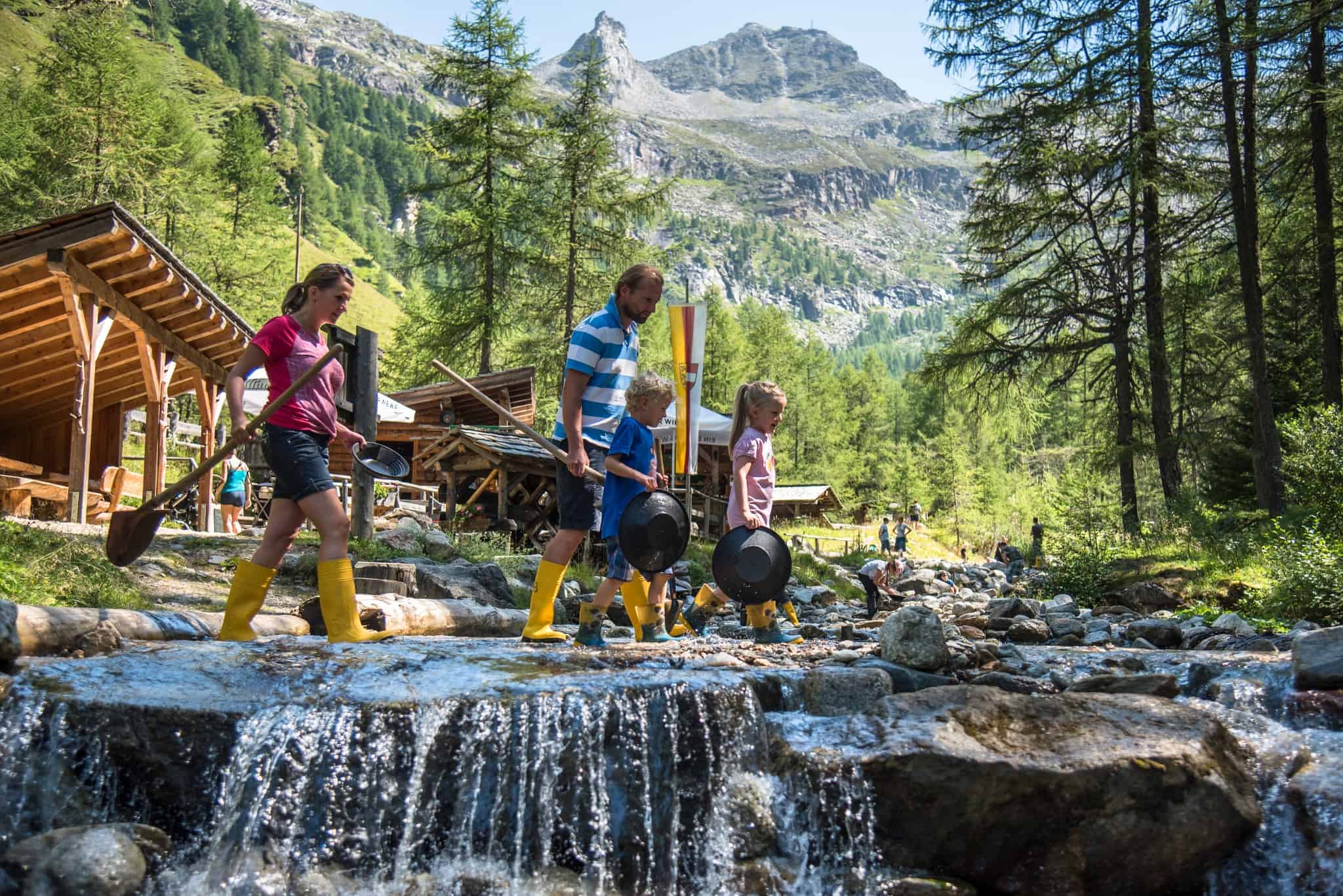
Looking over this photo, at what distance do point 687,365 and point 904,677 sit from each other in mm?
6908

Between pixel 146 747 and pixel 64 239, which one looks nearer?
pixel 146 747

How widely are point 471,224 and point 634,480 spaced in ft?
68.7

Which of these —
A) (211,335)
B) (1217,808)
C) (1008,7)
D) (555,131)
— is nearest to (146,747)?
(1217,808)

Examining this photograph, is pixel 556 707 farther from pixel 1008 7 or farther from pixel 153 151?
pixel 153 151

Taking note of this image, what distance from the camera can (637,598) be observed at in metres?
6.02

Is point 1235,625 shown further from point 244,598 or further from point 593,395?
point 244,598

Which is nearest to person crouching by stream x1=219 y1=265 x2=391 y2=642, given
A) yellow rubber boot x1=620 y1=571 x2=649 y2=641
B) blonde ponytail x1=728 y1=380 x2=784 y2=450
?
yellow rubber boot x1=620 y1=571 x2=649 y2=641

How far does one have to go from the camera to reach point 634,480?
18.1ft

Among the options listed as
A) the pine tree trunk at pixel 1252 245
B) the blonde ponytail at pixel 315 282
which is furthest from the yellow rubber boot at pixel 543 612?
the pine tree trunk at pixel 1252 245

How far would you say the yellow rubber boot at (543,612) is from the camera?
5.62 metres

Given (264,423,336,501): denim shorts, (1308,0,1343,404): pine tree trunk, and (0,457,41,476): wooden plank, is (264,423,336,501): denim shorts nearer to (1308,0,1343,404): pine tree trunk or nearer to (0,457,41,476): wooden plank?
(0,457,41,476): wooden plank

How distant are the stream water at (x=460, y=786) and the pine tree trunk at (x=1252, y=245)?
10530 millimetres

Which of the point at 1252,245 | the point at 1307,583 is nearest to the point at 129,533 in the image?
the point at 1307,583

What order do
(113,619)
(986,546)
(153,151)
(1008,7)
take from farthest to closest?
1. (986,546)
2. (153,151)
3. (1008,7)
4. (113,619)
